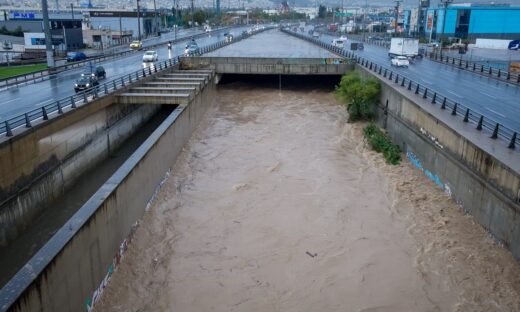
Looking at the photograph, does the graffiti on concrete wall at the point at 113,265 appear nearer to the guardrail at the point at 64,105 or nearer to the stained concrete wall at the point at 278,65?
the guardrail at the point at 64,105

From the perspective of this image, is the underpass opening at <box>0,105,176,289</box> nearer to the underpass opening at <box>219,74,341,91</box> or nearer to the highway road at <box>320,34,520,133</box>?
the highway road at <box>320,34,520,133</box>

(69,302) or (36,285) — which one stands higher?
(36,285)

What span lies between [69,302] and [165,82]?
97.8 ft

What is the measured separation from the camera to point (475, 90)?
115 ft

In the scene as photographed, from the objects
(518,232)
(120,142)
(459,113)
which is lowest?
(120,142)

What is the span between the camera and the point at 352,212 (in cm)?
2147

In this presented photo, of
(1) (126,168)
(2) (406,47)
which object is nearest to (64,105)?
(1) (126,168)

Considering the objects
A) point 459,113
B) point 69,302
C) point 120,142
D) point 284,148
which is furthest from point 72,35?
point 69,302

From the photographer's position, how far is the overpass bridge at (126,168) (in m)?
12.7

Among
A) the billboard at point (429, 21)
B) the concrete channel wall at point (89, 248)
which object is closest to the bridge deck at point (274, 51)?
the billboard at point (429, 21)

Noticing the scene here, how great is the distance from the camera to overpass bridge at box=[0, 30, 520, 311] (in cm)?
1273

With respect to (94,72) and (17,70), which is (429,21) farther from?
(94,72)

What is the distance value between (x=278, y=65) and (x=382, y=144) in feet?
70.9

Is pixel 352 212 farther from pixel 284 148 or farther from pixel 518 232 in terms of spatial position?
pixel 284 148
